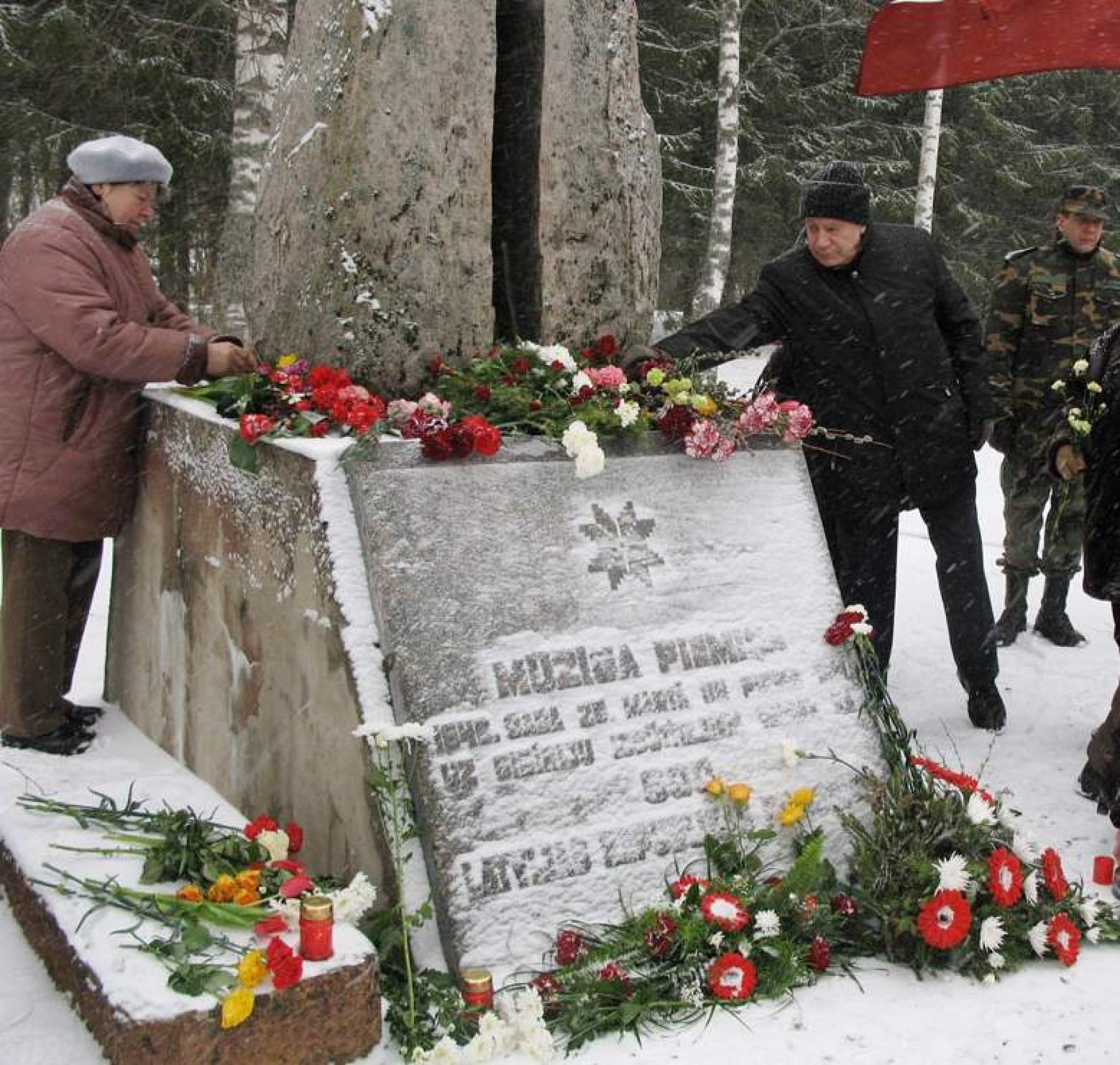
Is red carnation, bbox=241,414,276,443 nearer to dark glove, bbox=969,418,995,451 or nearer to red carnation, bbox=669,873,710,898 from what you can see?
red carnation, bbox=669,873,710,898

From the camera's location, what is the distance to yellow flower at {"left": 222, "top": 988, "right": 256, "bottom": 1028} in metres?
2.19

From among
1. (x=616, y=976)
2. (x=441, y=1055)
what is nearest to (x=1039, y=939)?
(x=616, y=976)

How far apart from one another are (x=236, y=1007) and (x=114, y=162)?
2.46 metres

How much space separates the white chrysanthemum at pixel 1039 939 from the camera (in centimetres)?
289

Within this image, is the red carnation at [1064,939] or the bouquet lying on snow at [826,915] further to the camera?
the red carnation at [1064,939]

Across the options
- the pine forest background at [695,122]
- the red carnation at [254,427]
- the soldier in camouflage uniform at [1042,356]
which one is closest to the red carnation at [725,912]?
the red carnation at [254,427]

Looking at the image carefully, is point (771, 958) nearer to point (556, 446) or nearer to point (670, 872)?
point (670, 872)

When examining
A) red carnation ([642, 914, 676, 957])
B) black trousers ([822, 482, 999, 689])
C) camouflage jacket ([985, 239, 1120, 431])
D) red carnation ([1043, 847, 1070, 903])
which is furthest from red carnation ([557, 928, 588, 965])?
camouflage jacket ([985, 239, 1120, 431])

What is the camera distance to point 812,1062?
2.47 m

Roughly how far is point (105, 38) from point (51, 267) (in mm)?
9136

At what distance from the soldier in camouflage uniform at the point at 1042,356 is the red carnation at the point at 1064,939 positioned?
2769 mm

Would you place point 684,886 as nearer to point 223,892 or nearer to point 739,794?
point 739,794

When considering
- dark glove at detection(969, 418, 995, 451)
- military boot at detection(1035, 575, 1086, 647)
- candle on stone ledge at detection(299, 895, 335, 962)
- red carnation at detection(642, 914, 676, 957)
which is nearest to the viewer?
candle on stone ledge at detection(299, 895, 335, 962)

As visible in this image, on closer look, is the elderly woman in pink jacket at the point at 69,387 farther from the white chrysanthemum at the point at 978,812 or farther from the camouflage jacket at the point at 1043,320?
the camouflage jacket at the point at 1043,320
